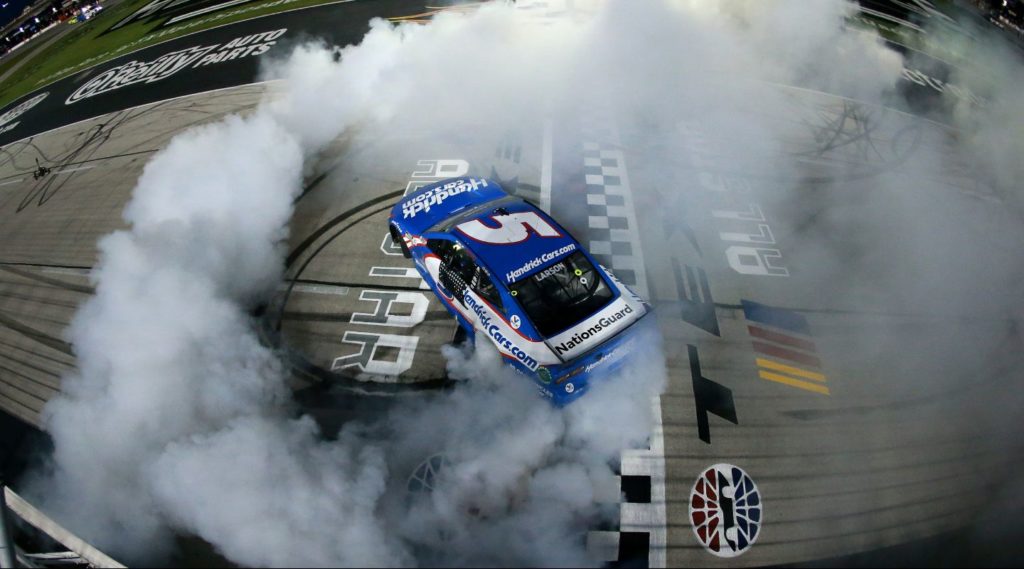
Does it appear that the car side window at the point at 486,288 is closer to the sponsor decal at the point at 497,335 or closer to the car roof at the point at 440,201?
the sponsor decal at the point at 497,335

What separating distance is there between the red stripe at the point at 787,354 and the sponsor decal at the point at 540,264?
2.76m

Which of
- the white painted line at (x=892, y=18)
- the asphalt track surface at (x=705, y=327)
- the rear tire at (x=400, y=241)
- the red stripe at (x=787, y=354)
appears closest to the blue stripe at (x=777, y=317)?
the asphalt track surface at (x=705, y=327)

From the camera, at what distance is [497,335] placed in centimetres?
641

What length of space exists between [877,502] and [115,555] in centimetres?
747

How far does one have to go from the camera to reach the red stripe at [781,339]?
7277 millimetres

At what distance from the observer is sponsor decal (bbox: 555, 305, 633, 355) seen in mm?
6054

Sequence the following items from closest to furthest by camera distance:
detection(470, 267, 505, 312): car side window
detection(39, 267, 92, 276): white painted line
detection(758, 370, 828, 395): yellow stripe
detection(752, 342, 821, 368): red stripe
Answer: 1. detection(470, 267, 505, 312): car side window
2. detection(758, 370, 828, 395): yellow stripe
3. detection(752, 342, 821, 368): red stripe
4. detection(39, 267, 92, 276): white painted line

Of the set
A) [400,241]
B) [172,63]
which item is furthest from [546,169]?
[172,63]

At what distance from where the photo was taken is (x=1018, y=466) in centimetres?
588

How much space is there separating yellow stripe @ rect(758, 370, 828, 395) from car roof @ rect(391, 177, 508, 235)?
4.24 m

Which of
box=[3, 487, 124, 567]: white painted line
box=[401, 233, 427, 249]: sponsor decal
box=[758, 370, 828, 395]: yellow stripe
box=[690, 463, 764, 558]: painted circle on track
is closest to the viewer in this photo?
box=[3, 487, 124, 567]: white painted line

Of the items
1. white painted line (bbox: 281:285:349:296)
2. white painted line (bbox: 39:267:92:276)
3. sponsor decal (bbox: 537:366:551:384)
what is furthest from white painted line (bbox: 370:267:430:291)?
white painted line (bbox: 39:267:92:276)

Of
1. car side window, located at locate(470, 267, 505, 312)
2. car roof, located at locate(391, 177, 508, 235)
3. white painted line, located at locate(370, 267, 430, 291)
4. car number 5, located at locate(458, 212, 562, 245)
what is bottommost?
white painted line, located at locate(370, 267, 430, 291)

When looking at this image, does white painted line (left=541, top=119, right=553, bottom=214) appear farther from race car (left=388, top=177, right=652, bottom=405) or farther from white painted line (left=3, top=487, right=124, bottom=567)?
white painted line (left=3, top=487, right=124, bottom=567)
